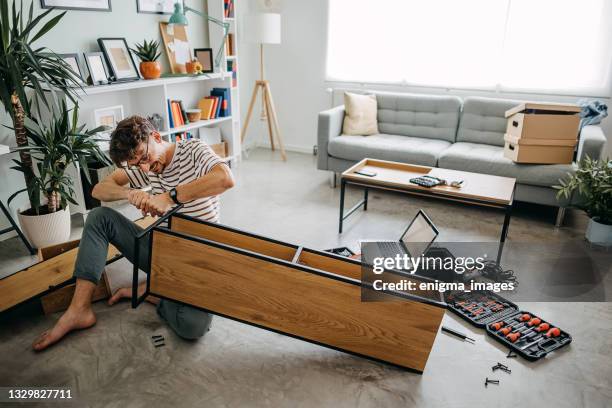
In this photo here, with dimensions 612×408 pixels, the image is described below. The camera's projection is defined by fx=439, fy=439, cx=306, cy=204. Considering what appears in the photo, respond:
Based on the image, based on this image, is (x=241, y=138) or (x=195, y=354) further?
(x=241, y=138)

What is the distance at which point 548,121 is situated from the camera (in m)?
3.16

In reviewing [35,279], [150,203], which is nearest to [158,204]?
[150,203]

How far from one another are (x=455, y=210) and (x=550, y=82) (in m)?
1.59

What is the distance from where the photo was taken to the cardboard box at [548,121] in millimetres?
3131

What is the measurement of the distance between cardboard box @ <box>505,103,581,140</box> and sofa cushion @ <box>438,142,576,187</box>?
231mm

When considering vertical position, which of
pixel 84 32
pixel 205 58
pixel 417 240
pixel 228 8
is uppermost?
pixel 228 8

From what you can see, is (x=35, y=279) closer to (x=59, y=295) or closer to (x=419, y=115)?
(x=59, y=295)

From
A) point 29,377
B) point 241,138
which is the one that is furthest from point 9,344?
point 241,138

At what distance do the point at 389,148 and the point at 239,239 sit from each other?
7.44 ft

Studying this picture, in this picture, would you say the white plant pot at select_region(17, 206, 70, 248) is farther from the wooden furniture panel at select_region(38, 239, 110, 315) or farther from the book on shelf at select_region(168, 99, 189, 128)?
the book on shelf at select_region(168, 99, 189, 128)

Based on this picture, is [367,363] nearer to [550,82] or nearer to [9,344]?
[9,344]

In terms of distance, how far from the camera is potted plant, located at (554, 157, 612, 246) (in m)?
2.85

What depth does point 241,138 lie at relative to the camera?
5.09m

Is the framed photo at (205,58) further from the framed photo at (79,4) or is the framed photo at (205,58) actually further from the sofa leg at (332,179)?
the sofa leg at (332,179)
